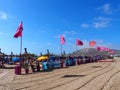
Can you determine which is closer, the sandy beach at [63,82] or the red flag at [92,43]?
the sandy beach at [63,82]

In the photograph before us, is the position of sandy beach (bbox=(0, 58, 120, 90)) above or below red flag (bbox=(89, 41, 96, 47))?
below

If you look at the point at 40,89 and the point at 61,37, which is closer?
the point at 40,89

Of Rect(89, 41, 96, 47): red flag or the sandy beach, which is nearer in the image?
the sandy beach

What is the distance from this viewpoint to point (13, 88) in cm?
1433

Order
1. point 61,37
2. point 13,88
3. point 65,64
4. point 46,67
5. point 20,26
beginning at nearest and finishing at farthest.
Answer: point 13,88 < point 20,26 < point 46,67 < point 65,64 < point 61,37

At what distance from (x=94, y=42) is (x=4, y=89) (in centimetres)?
4621

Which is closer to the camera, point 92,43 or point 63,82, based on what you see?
point 63,82

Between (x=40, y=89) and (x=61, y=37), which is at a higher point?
(x=61, y=37)

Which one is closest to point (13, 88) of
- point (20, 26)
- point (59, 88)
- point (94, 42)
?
point (59, 88)

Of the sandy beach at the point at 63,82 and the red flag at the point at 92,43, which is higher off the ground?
the red flag at the point at 92,43

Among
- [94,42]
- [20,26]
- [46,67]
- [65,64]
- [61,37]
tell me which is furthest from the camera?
[94,42]

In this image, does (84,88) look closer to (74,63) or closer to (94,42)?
(74,63)

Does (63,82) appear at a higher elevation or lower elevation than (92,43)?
lower

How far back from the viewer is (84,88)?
45.5 ft
